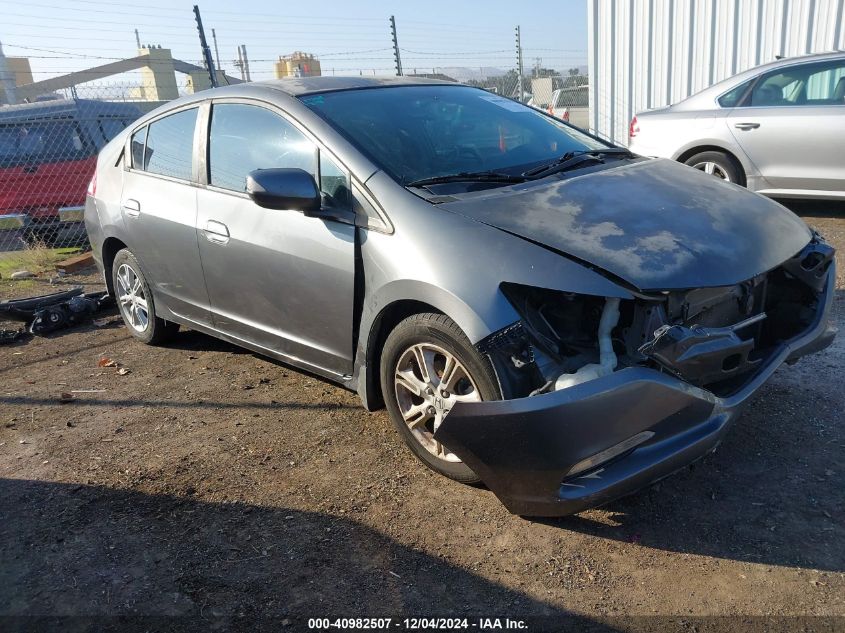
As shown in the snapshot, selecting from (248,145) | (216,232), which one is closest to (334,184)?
(248,145)

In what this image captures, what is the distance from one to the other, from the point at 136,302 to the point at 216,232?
1584mm

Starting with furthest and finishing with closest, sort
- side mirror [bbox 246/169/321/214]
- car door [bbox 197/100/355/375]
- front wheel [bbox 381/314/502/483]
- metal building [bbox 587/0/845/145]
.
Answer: metal building [bbox 587/0/845/145] < car door [bbox 197/100/355/375] < side mirror [bbox 246/169/321/214] < front wheel [bbox 381/314/502/483]

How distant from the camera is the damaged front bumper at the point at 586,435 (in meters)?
2.40

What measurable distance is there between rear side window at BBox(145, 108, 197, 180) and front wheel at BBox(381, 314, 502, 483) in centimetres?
198

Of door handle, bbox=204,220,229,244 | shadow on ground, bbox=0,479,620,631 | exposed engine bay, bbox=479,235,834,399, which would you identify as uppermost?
door handle, bbox=204,220,229,244

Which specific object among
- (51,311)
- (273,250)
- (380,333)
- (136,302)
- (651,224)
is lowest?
(51,311)

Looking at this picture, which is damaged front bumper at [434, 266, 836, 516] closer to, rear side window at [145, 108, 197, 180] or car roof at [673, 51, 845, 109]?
rear side window at [145, 108, 197, 180]

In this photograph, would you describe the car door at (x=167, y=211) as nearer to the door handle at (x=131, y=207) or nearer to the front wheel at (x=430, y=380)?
the door handle at (x=131, y=207)

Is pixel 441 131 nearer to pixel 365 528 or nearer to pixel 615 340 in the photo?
pixel 615 340

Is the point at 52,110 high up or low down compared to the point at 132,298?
up

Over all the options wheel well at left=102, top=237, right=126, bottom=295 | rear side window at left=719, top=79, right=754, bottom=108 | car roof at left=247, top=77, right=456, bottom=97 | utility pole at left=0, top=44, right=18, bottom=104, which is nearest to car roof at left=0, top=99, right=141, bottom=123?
utility pole at left=0, top=44, right=18, bottom=104

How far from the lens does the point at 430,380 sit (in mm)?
2992

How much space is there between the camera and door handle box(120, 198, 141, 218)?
465cm

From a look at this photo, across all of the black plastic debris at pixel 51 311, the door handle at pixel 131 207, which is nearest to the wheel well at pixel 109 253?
the door handle at pixel 131 207
